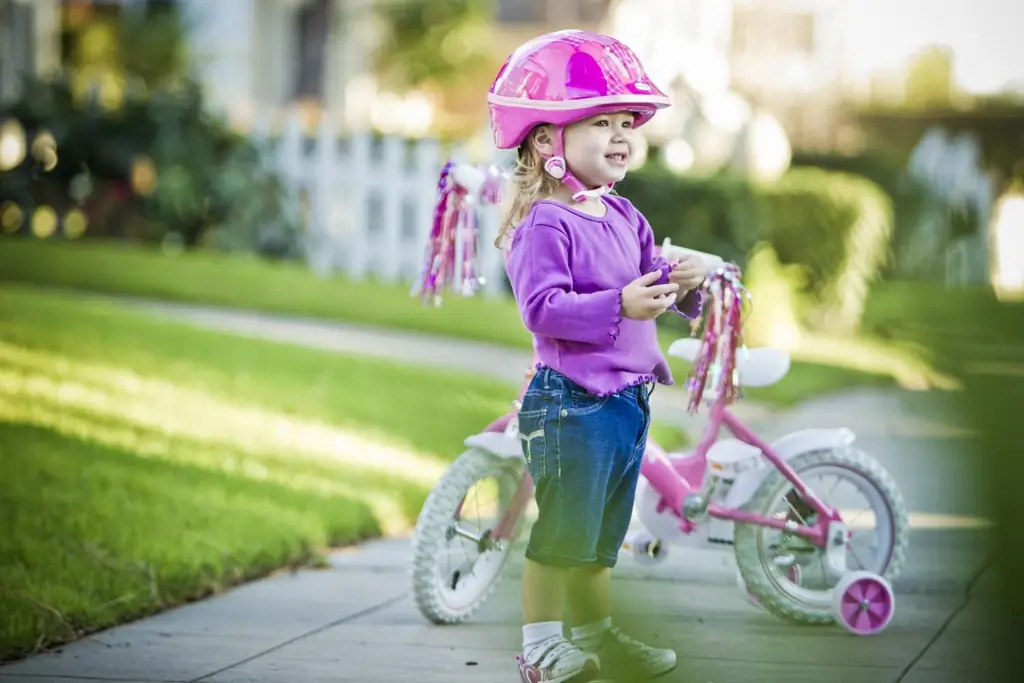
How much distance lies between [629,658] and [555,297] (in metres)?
0.95

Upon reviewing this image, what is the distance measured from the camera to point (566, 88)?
3.56 meters

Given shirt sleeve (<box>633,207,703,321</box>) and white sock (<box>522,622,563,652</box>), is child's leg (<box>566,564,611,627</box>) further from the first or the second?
shirt sleeve (<box>633,207,703,321</box>)

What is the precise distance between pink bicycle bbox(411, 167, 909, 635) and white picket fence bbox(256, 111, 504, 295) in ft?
29.7

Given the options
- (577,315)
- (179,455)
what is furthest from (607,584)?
(179,455)

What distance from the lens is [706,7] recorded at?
2964cm

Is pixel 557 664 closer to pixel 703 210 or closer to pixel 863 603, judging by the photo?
pixel 863 603

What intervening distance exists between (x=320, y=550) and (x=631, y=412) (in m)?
2.05

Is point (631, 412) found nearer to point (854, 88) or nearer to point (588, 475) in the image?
point (588, 475)

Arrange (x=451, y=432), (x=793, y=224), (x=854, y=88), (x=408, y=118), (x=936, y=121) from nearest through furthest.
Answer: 1. (x=451, y=432)
2. (x=793, y=224)
3. (x=936, y=121)
4. (x=854, y=88)
5. (x=408, y=118)

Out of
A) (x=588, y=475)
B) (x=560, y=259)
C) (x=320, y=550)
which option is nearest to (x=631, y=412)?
(x=588, y=475)

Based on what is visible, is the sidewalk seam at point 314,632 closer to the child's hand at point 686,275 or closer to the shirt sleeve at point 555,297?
the shirt sleeve at point 555,297

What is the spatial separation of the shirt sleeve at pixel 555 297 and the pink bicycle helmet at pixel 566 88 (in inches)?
6.5

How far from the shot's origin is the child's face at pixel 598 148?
361cm

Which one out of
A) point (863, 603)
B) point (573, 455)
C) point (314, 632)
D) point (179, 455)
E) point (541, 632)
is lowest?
point (179, 455)
